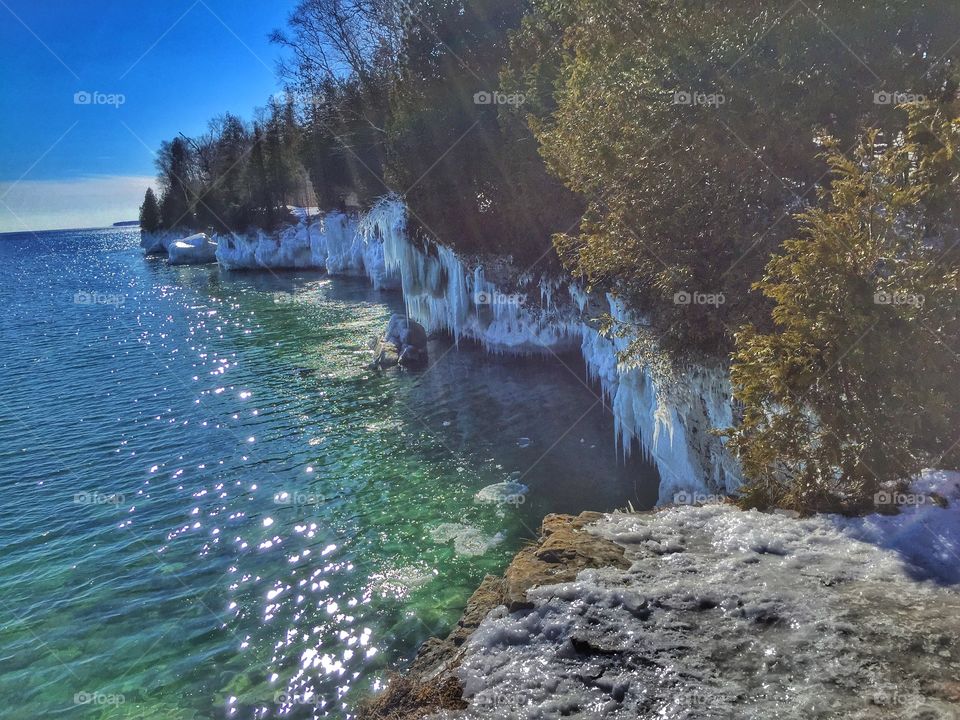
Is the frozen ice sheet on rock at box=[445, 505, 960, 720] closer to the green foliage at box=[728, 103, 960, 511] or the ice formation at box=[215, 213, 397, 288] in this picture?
the green foliage at box=[728, 103, 960, 511]

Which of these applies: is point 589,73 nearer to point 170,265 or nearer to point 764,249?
point 764,249

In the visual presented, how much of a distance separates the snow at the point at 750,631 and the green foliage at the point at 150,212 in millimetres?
115119

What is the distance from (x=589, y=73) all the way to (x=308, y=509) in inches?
471

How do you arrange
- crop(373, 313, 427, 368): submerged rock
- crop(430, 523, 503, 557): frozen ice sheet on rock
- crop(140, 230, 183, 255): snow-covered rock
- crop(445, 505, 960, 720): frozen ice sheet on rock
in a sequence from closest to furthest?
crop(445, 505, 960, 720): frozen ice sheet on rock → crop(430, 523, 503, 557): frozen ice sheet on rock → crop(373, 313, 427, 368): submerged rock → crop(140, 230, 183, 255): snow-covered rock

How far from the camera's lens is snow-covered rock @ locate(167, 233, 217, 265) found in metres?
78.4

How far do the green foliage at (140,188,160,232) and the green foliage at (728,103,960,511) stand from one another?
115 meters

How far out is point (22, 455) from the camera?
17.6 metres

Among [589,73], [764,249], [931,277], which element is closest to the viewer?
[931,277]

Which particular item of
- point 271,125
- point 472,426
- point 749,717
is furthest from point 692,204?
point 271,125

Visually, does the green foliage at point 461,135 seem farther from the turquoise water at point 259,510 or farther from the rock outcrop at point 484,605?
the rock outcrop at point 484,605

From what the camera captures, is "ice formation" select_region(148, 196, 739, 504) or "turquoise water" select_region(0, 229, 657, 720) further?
"ice formation" select_region(148, 196, 739, 504)

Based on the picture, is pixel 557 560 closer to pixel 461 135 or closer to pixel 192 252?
pixel 461 135

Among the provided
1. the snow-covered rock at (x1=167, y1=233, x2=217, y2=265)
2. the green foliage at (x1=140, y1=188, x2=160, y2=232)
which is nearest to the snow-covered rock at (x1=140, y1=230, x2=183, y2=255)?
the green foliage at (x1=140, y1=188, x2=160, y2=232)

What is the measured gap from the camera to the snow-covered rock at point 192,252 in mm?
78375
